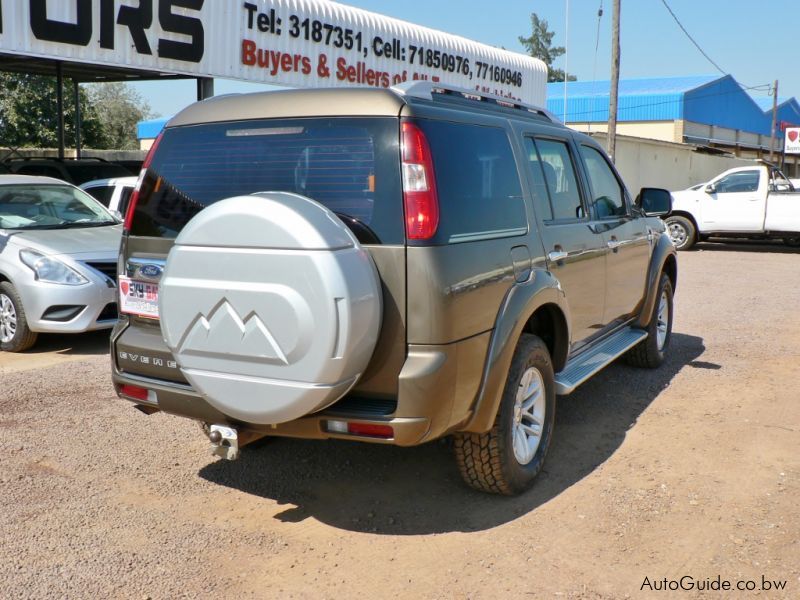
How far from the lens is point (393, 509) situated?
414cm

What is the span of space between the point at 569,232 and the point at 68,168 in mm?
10092

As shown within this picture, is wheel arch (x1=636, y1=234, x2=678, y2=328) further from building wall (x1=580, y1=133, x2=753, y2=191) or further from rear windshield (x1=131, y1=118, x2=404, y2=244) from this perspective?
building wall (x1=580, y1=133, x2=753, y2=191)

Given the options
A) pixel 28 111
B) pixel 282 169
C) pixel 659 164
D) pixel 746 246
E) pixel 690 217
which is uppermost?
pixel 28 111

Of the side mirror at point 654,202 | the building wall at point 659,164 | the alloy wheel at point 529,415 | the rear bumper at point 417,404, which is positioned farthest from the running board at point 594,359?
the building wall at point 659,164

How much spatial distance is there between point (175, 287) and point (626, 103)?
128 feet

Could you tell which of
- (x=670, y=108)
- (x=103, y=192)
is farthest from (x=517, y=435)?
(x=670, y=108)

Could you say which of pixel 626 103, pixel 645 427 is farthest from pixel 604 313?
pixel 626 103

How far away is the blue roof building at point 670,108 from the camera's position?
38656mm

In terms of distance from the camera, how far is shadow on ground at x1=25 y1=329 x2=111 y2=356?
762cm

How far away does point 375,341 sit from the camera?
3434 mm

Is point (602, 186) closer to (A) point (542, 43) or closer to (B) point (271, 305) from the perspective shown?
(B) point (271, 305)

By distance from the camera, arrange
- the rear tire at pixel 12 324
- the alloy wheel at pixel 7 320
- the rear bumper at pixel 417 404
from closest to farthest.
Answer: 1. the rear bumper at pixel 417 404
2. the rear tire at pixel 12 324
3. the alloy wheel at pixel 7 320

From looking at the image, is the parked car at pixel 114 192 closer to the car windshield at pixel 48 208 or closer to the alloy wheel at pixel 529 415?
the car windshield at pixel 48 208

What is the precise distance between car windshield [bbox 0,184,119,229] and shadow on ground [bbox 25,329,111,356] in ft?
3.71
